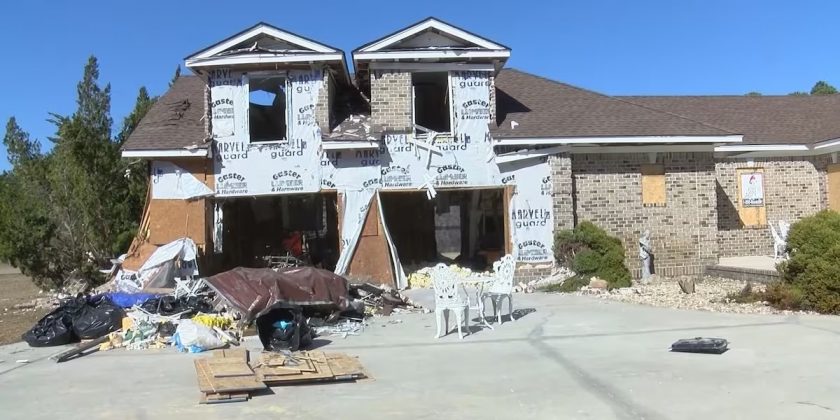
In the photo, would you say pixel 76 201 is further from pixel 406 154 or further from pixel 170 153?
pixel 406 154

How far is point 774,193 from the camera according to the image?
19.7 m

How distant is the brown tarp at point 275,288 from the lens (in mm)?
10703

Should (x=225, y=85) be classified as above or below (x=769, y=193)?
above

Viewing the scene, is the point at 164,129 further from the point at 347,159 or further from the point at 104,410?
the point at 104,410

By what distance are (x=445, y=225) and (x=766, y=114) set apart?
1045 centimetres

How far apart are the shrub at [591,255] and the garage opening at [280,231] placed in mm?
6364

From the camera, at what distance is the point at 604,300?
43.1 feet

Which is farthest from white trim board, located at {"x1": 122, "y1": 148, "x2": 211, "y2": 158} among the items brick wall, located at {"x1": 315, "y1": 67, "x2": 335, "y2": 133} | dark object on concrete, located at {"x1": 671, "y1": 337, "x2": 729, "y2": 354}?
dark object on concrete, located at {"x1": 671, "y1": 337, "x2": 729, "y2": 354}

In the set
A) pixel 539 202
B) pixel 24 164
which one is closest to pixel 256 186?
pixel 539 202

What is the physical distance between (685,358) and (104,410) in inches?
237

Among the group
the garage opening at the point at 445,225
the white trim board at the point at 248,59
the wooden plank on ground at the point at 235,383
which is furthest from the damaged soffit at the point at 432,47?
the wooden plank on ground at the point at 235,383

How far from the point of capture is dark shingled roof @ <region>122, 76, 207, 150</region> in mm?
15688

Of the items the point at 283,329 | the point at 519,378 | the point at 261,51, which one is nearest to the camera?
the point at 519,378

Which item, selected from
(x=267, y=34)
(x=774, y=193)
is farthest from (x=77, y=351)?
(x=774, y=193)
